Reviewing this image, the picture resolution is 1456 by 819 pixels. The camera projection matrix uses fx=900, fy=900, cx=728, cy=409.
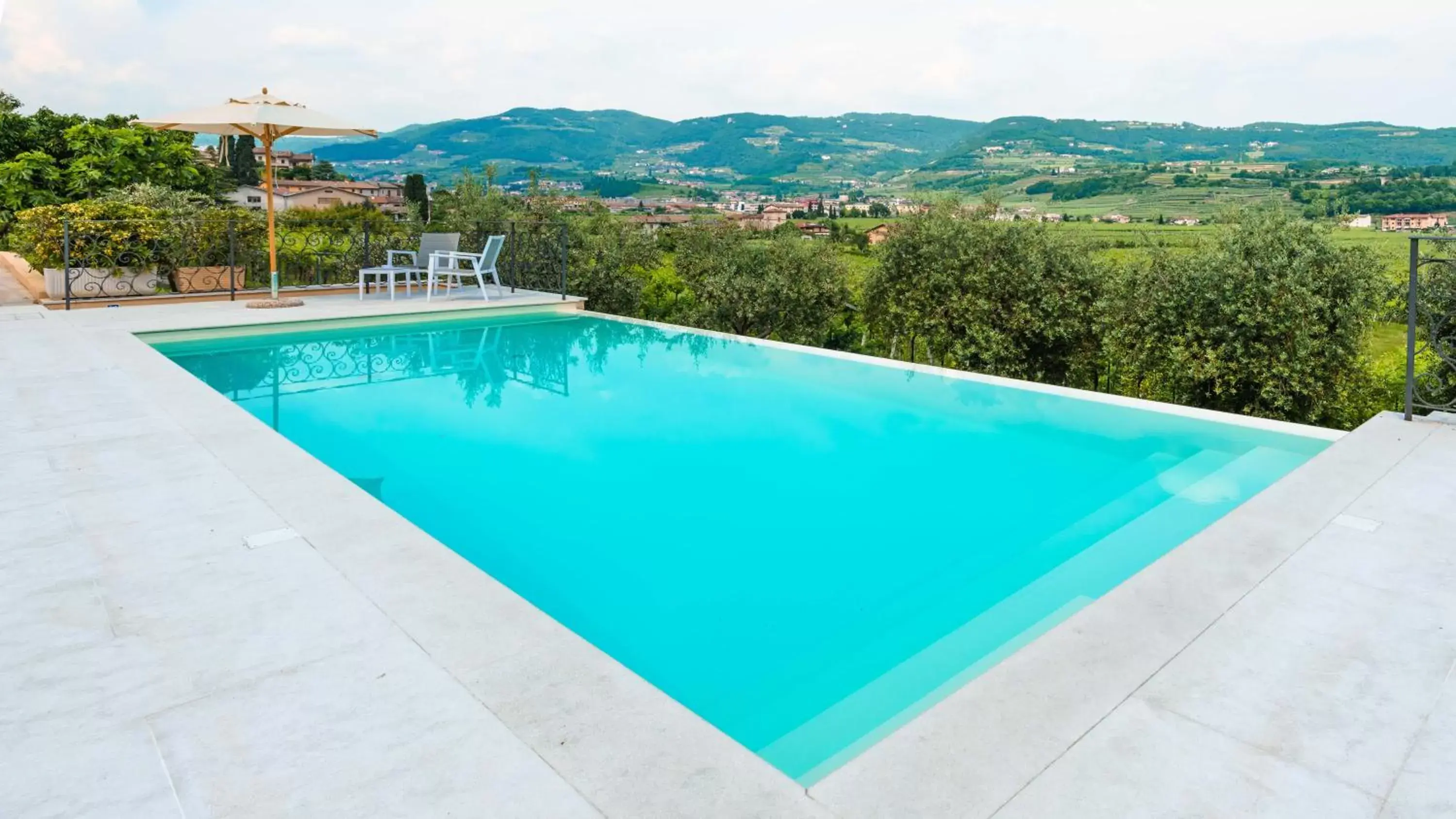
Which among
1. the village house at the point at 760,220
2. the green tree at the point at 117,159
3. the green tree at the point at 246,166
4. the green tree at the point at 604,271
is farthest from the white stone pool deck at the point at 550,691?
the green tree at the point at 246,166

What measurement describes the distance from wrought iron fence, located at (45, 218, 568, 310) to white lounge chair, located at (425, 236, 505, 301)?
34cm

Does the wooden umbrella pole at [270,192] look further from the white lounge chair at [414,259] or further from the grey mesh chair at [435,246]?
the grey mesh chair at [435,246]

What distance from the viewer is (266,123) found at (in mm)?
9273

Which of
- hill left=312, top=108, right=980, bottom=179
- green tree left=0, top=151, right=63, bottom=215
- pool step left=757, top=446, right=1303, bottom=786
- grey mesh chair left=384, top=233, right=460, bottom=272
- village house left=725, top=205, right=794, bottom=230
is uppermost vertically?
hill left=312, top=108, right=980, bottom=179

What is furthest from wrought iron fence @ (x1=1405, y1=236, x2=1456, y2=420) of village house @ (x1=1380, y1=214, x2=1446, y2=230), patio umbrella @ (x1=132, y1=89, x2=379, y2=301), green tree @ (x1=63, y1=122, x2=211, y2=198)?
green tree @ (x1=63, y1=122, x2=211, y2=198)

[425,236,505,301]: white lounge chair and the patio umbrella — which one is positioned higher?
the patio umbrella

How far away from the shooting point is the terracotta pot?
11266 mm

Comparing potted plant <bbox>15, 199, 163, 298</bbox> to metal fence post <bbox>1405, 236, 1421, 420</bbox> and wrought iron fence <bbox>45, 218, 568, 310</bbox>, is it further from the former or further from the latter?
metal fence post <bbox>1405, 236, 1421, 420</bbox>

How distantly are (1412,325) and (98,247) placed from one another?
12.5 metres

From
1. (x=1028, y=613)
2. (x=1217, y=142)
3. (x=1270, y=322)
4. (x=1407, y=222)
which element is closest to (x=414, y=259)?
(x=1270, y=322)

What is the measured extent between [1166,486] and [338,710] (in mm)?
4133

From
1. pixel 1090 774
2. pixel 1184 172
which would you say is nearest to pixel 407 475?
pixel 1090 774

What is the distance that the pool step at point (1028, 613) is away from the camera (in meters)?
2.61

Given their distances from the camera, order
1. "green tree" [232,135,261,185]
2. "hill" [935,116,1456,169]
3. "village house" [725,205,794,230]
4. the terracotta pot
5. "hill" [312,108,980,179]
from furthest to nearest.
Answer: "hill" [312,108,980,179] → "green tree" [232,135,261,185] → "hill" [935,116,1456,169] → "village house" [725,205,794,230] → the terracotta pot
